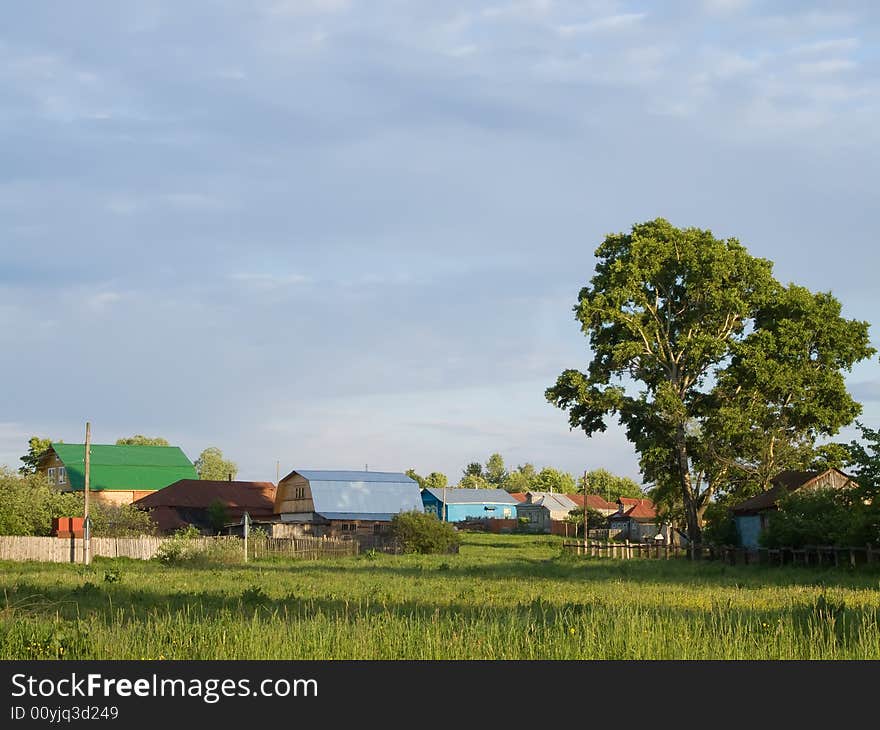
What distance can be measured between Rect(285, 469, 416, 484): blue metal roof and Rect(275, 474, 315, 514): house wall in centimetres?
79

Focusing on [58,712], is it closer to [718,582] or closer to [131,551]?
[718,582]

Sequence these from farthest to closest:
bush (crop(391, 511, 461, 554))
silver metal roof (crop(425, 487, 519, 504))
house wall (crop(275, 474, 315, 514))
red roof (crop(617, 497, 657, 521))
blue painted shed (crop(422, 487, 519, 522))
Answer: silver metal roof (crop(425, 487, 519, 504))
blue painted shed (crop(422, 487, 519, 522))
red roof (crop(617, 497, 657, 521))
house wall (crop(275, 474, 315, 514))
bush (crop(391, 511, 461, 554))

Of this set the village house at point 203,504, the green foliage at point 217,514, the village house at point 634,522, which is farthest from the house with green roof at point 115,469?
the village house at point 634,522

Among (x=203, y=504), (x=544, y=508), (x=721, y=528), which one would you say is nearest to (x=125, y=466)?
(x=203, y=504)

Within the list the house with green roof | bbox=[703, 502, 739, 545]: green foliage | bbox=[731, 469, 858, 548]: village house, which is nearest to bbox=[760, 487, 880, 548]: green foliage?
bbox=[731, 469, 858, 548]: village house

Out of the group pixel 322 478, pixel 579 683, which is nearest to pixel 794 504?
pixel 579 683

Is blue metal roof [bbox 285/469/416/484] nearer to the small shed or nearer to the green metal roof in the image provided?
the green metal roof

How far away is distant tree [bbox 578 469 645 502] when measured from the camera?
184000 millimetres

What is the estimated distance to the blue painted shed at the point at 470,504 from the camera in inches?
5167

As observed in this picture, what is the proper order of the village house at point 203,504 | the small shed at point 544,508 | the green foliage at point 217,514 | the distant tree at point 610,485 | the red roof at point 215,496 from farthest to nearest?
the distant tree at point 610,485, the small shed at point 544,508, the red roof at point 215,496, the village house at point 203,504, the green foliage at point 217,514

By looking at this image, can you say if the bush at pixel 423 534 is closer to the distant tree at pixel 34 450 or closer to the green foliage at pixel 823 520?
the green foliage at pixel 823 520

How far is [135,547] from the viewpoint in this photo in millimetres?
57500

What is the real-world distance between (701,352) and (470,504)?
77876 mm

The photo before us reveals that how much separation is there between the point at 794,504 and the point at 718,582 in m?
16.3
